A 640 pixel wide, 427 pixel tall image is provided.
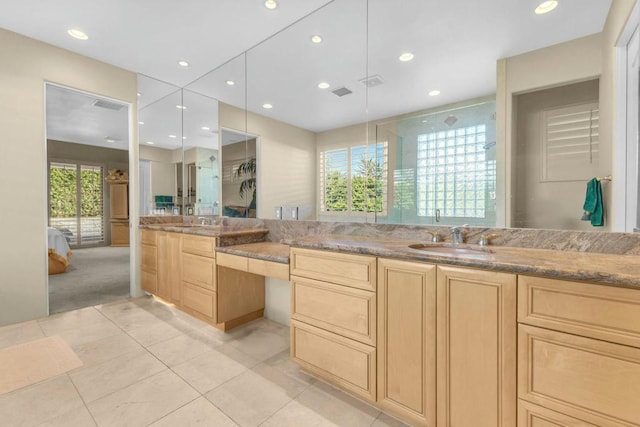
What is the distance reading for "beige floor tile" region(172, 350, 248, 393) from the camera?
1816 millimetres

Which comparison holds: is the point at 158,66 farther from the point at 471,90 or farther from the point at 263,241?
the point at 471,90

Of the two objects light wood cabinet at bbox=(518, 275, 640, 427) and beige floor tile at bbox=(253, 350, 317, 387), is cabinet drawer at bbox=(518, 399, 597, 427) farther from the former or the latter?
beige floor tile at bbox=(253, 350, 317, 387)

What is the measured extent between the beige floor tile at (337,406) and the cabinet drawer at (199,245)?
1417mm

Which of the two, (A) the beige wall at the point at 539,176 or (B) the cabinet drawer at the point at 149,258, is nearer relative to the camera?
(A) the beige wall at the point at 539,176

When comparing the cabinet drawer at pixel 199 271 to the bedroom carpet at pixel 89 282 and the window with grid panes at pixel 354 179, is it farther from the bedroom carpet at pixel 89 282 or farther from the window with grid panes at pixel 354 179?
the bedroom carpet at pixel 89 282

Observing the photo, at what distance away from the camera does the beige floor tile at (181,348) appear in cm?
212

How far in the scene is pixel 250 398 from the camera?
1.68m

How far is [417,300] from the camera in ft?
4.36

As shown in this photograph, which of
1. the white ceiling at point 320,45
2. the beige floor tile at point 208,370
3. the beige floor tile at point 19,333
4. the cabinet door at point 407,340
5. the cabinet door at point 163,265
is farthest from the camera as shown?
the cabinet door at point 163,265

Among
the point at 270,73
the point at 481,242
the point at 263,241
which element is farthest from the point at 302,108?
the point at 481,242

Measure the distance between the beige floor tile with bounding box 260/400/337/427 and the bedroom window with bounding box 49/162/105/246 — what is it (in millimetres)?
7326

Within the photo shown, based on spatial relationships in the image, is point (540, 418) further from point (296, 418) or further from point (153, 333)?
point (153, 333)

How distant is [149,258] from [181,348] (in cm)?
159

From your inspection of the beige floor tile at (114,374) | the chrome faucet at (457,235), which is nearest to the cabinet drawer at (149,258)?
the beige floor tile at (114,374)
